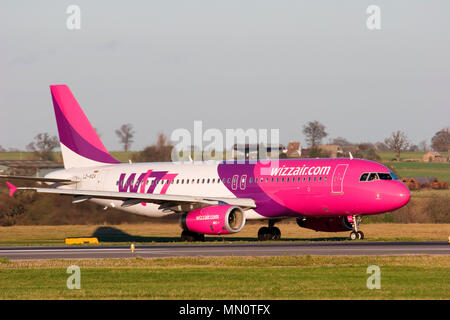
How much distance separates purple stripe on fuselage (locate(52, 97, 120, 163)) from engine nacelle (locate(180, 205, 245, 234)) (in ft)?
40.0

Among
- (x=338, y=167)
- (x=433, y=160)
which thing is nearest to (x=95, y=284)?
(x=338, y=167)

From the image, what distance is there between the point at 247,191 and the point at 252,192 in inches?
15.1

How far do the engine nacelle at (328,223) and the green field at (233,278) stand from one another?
51.0 feet

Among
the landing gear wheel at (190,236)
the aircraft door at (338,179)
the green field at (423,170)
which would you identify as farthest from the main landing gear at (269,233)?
the green field at (423,170)

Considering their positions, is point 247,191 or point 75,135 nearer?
point 247,191

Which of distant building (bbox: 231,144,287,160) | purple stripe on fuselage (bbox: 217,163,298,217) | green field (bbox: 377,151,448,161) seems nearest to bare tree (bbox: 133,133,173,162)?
distant building (bbox: 231,144,287,160)

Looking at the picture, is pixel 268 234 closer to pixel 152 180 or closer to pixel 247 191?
pixel 247 191

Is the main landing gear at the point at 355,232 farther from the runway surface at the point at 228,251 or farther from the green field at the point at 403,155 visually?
the green field at the point at 403,155

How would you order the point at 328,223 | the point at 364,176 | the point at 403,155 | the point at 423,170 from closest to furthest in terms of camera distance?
the point at 364,176
the point at 328,223
the point at 423,170
the point at 403,155

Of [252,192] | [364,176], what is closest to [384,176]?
[364,176]

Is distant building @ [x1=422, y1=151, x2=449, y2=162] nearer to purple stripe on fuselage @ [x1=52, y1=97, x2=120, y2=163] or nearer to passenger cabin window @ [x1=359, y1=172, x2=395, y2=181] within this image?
purple stripe on fuselage @ [x1=52, y1=97, x2=120, y2=163]

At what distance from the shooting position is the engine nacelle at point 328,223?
1793 inches

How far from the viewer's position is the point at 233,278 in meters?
24.2
